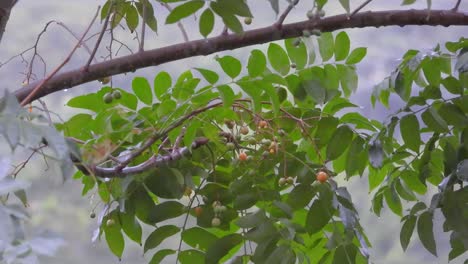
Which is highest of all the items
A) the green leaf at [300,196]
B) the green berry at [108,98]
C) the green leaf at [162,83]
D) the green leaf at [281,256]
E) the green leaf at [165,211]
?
the green berry at [108,98]

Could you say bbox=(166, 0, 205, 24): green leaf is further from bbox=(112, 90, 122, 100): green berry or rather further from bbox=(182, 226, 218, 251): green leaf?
bbox=(182, 226, 218, 251): green leaf

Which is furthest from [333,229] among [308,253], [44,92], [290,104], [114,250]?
[44,92]

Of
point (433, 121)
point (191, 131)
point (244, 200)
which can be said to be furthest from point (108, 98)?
point (433, 121)

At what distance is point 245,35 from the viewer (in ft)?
2.93

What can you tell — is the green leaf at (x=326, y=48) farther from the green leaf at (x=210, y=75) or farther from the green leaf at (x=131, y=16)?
the green leaf at (x=131, y=16)

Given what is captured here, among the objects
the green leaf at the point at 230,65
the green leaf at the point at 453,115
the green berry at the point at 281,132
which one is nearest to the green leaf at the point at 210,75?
the green leaf at the point at 230,65

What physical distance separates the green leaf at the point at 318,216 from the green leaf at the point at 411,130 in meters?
0.15

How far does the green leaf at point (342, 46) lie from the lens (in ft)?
3.55

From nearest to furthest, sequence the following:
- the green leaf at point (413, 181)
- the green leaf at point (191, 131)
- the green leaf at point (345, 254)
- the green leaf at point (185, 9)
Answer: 1. the green leaf at point (185, 9)
2. the green leaf at point (191, 131)
3. the green leaf at point (345, 254)
4. the green leaf at point (413, 181)

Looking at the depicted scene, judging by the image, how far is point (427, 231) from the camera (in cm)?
109

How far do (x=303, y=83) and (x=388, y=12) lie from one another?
6.9 inches

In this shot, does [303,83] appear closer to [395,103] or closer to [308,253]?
[308,253]

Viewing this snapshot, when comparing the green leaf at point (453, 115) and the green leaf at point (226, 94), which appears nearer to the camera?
the green leaf at point (226, 94)

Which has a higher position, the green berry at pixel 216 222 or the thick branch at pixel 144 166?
the thick branch at pixel 144 166
